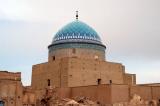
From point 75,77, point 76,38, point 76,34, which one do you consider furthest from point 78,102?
point 76,34

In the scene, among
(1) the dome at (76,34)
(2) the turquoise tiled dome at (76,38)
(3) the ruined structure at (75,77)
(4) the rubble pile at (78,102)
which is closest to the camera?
(4) the rubble pile at (78,102)

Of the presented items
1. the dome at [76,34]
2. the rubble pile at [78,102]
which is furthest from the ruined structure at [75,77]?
the rubble pile at [78,102]

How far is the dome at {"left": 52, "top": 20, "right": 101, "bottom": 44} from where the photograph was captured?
99.7 ft

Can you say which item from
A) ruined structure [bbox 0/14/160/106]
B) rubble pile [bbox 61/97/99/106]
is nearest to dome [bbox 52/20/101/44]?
ruined structure [bbox 0/14/160/106]

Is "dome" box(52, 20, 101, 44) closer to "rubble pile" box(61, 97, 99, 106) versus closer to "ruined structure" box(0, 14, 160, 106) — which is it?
"ruined structure" box(0, 14, 160, 106)

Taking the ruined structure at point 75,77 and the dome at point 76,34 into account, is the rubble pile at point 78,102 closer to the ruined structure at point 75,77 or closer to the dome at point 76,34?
the ruined structure at point 75,77

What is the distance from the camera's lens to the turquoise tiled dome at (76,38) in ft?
99.2

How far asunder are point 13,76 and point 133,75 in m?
12.4

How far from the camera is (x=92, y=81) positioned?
29312mm

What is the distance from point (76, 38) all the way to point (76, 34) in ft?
1.18

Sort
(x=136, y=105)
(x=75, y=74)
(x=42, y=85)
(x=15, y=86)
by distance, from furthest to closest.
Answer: (x=42, y=85) → (x=75, y=74) → (x=136, y=105) → (x=15, y=86)

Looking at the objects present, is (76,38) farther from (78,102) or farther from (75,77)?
(78,102)

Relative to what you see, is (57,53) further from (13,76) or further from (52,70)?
(13,76)

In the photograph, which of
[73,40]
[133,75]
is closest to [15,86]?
[73,40]
